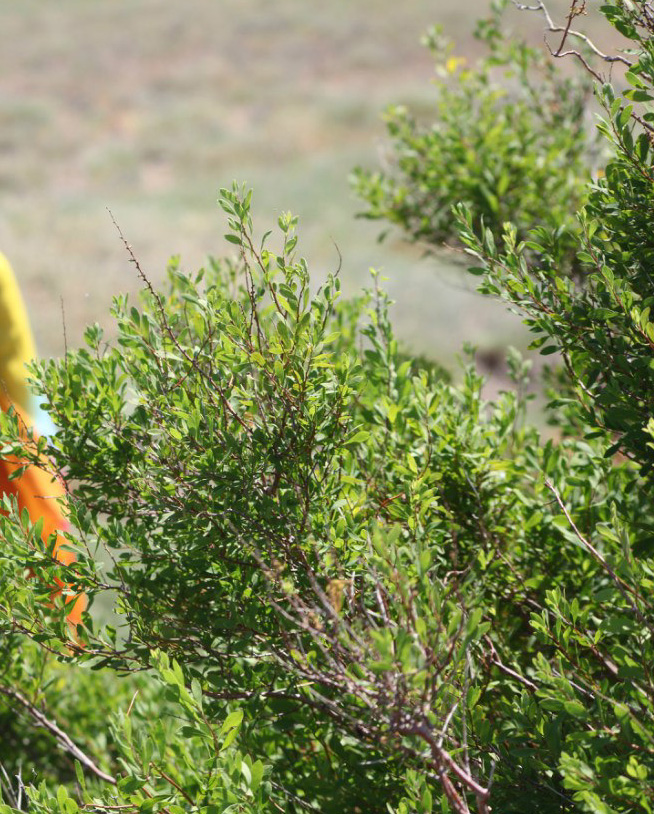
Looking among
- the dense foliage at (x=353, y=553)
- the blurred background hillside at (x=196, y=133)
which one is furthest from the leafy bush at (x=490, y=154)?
the blurred background hillside at (x=196, y=133)

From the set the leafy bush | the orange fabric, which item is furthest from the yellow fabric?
the leafy bush

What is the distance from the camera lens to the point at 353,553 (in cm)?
279

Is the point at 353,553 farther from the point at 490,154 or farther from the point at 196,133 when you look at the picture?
the point at 196,133

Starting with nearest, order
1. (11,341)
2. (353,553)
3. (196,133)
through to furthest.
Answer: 1. (353,553)
2. (11,341)
3. (196,133)

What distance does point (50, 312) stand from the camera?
68.6 feet

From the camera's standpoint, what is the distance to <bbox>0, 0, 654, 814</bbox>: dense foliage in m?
2.32

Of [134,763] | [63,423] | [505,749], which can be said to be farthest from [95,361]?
[505,749]

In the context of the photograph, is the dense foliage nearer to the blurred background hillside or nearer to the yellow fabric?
the yellow fabric

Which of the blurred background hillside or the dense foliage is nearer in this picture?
the dense foliage

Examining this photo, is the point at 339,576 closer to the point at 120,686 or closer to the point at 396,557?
the point at 396,557

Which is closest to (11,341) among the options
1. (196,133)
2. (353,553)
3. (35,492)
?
(35,492)

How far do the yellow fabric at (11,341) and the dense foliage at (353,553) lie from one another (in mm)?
1638

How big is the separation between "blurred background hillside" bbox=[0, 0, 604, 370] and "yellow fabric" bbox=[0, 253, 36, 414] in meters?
11.4

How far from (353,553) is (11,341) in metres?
2.99
